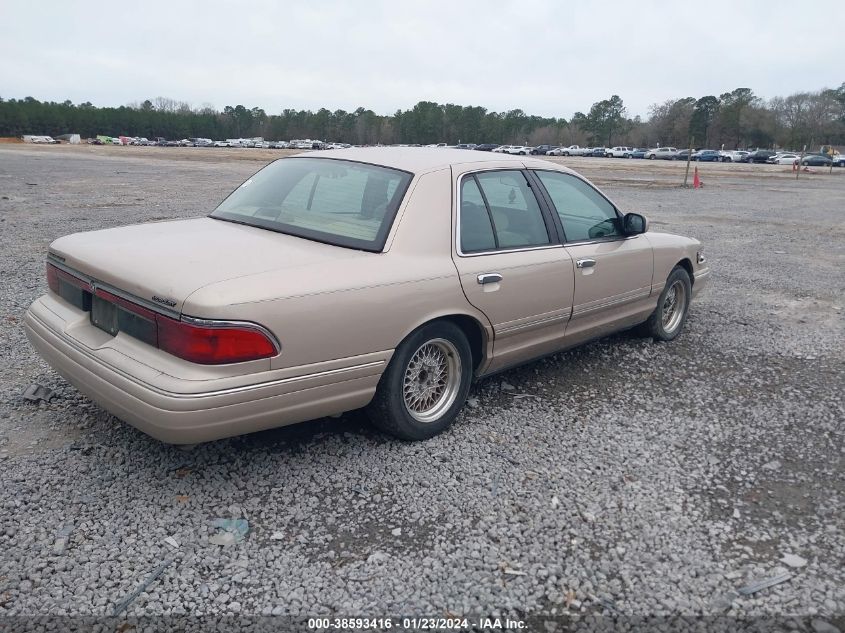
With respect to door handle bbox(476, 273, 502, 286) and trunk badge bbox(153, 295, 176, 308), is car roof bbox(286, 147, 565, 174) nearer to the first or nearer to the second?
door handle bbox(476, 273, 502, 286)

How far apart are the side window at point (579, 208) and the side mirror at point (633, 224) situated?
5 cm

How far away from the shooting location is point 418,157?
167 inches

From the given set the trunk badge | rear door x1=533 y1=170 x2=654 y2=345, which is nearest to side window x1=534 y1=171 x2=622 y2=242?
rear door x1=533 y1=170 x2=654 y2=345

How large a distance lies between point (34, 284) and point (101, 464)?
4.29 metres

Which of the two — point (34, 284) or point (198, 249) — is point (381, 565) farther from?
point (34, 284)

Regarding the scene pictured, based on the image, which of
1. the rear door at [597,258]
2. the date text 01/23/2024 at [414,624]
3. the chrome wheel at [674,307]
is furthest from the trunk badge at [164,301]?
the chrome wheel at [674,307]

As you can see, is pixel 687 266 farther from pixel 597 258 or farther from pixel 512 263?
pixel 512 263

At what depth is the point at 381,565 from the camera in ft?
9.23

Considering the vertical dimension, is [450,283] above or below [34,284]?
above

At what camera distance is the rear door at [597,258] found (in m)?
4.63

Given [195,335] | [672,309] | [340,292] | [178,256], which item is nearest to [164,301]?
[195,335]

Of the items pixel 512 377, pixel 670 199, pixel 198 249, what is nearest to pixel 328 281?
pixel 198 249

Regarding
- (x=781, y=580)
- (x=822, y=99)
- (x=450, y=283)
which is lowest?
(x=781, y=580)

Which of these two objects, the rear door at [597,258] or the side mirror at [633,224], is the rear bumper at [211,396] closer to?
the rear door at [597,258]
